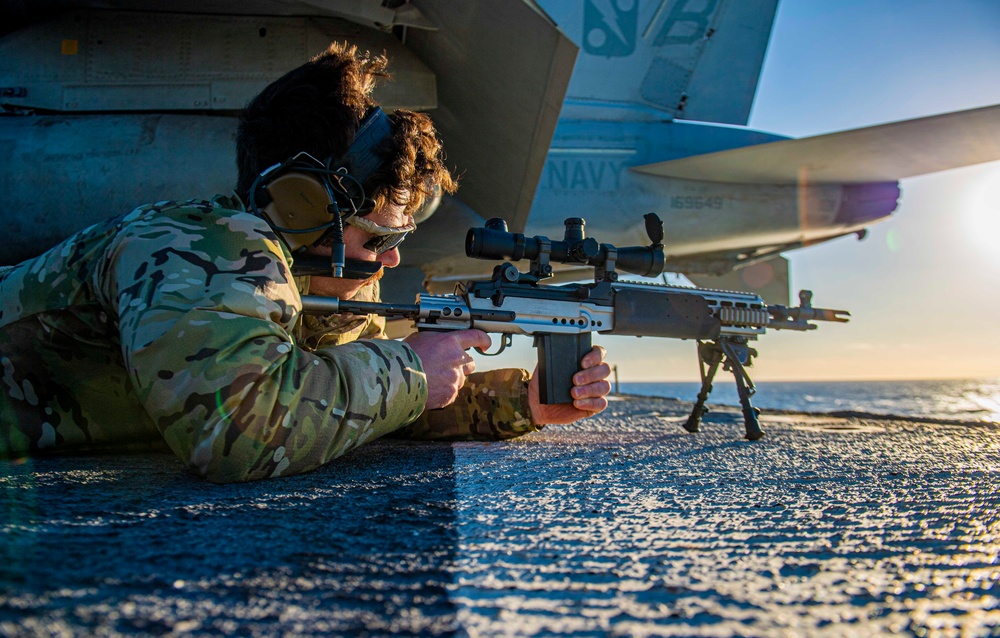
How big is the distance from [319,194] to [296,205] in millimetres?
71

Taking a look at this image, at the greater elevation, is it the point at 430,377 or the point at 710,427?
the point at 430,377

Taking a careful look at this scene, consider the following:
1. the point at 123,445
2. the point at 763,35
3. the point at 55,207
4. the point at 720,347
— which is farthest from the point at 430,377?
the point at 763,35

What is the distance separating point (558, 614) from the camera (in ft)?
2.19

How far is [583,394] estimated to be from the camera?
206cm

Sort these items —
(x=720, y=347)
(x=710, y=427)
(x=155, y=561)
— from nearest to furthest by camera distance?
(x=155, y=561) → (x=720, y=347) → (x=710, y=427)

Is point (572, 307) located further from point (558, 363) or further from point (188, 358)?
point (188, 358)

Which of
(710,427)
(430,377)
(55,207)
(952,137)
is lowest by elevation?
(710,427)

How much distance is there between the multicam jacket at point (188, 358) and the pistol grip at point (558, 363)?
640 mm

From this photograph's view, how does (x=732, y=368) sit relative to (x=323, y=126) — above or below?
below

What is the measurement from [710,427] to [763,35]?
4.63 m

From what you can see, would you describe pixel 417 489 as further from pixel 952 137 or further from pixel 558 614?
pixel 952 137

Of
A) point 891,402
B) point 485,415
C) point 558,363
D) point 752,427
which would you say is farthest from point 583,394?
point 891,402

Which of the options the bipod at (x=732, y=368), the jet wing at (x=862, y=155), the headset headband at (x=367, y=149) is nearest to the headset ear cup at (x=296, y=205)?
the headset headband at (x=367, y=149)

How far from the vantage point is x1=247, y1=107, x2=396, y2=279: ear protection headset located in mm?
1577
